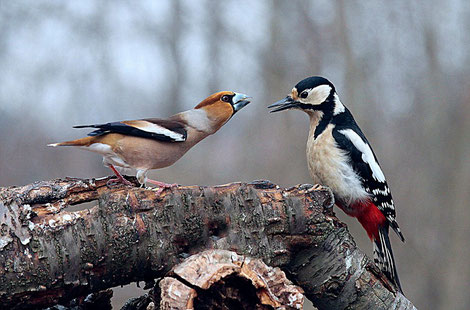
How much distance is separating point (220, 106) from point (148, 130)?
0.47 metres

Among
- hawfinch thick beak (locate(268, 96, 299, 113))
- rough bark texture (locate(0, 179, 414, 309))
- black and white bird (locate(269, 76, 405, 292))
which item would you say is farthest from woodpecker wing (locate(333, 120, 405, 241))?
rough bark texture (locate(0, 179, 414, 309))

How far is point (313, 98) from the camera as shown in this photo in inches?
130

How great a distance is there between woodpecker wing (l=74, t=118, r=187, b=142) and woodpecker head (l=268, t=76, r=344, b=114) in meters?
0.78

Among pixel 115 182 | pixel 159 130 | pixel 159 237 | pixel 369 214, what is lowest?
→ pixel 369 214

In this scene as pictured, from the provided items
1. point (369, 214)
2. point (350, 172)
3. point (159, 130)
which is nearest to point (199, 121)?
point (159, 130)

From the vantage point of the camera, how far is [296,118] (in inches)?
264

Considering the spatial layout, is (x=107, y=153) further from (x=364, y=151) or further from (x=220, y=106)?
→ (x=364, y=151)

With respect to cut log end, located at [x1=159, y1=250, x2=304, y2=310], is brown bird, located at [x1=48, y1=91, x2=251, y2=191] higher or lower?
higher

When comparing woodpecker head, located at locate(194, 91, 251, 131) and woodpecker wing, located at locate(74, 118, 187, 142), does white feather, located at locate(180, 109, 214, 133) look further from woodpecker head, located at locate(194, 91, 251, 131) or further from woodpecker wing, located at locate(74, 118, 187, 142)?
woodpecker wing, located at locate(74, 118, 187, 142)

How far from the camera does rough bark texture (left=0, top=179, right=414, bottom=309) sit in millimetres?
2119

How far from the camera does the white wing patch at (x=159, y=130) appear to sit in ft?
8.80

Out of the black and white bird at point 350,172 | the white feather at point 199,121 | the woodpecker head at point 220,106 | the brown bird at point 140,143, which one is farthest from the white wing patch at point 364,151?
the brown bird at point 140,143

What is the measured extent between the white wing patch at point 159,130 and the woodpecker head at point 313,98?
0.78m

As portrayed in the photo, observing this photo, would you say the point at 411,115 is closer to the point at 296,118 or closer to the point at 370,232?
the point at 296,118
